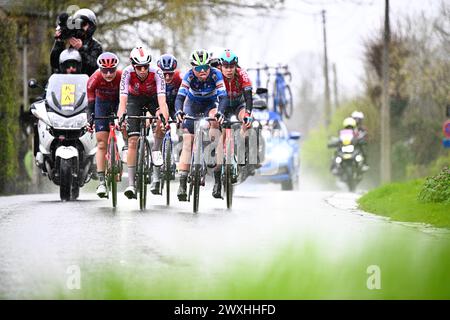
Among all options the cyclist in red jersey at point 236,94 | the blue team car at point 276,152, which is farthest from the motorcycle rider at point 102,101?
the blue team car at point 276,152

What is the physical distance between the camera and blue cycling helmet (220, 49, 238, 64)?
13422mm

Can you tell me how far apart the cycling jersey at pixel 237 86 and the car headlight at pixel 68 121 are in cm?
192

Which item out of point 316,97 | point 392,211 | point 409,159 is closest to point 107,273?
point 392,211

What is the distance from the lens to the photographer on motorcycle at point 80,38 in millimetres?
14781

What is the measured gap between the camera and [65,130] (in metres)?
15.0

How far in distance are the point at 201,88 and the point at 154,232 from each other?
2.11 meters

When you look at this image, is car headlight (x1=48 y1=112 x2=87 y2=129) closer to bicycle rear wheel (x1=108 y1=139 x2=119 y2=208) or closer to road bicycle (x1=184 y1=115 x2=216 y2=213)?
bicycle rear wheel (x1=108 y1=139 x2=119 y2=208)

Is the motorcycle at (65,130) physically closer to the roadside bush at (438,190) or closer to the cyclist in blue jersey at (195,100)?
the cyclist in blue jersey at (195,100)

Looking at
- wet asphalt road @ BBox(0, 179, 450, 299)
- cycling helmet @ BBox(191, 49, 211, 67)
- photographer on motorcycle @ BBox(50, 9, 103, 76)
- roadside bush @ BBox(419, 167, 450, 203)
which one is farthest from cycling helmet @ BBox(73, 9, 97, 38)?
roadside bush @ BBox(419, 167, 450, 203)

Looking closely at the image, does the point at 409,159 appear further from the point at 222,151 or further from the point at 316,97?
the point at 316,97

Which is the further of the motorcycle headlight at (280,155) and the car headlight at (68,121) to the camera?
the motorcycle headlight at (280,155)

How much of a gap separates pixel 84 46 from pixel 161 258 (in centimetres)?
590

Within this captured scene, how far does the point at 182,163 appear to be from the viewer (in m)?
13.1

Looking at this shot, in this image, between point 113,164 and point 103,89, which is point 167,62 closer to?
point 103,89
